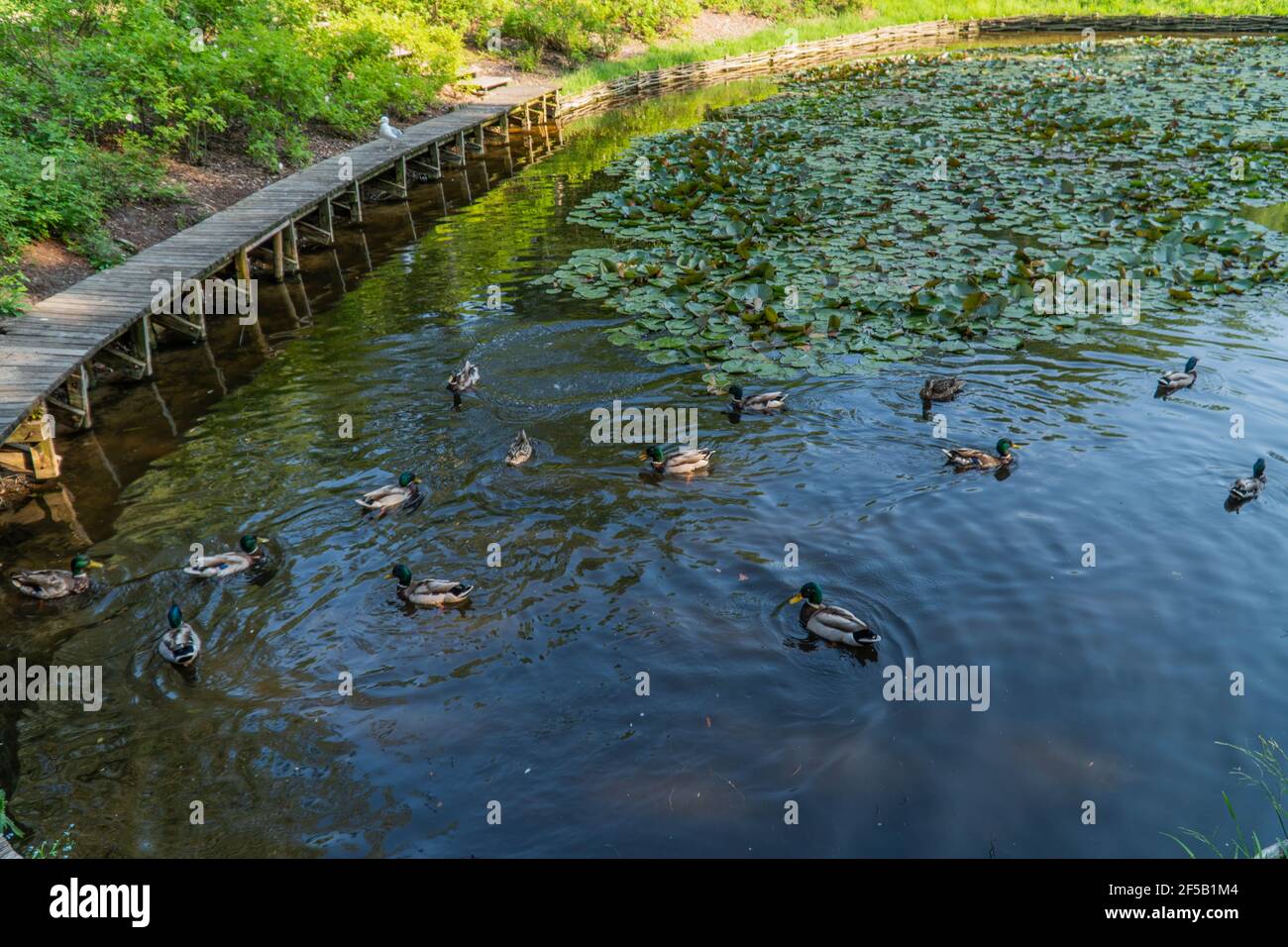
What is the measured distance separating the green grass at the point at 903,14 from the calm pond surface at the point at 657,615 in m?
Answer: 30.0

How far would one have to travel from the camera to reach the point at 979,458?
32.9 ft

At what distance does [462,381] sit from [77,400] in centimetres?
464

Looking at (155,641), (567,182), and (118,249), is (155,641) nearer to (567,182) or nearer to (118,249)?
(118,249)

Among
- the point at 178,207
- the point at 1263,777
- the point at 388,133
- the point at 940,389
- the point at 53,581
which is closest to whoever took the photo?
the point at 1263,777

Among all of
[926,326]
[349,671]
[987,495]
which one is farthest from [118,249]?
[987,495]

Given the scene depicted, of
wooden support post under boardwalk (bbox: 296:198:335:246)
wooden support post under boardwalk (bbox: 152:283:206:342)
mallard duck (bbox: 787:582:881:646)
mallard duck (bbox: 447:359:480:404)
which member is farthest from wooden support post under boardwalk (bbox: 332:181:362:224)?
mallard duck (bbox: 787:582:881:646)

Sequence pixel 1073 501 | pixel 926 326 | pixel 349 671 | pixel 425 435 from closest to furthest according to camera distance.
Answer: pixel 349 671, pixel 1073 501, pixel 425 435, pixel 926 326

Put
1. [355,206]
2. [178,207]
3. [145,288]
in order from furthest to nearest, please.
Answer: [355,206] → [178,207] → [145,288]

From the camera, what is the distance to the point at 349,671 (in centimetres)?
757

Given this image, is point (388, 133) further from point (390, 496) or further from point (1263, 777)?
Answer: point (1263, 777)

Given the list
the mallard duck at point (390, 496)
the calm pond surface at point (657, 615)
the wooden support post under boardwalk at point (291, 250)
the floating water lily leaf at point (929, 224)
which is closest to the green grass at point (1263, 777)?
the calm pond surface at point (657, 615)

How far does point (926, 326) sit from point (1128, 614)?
621 cm

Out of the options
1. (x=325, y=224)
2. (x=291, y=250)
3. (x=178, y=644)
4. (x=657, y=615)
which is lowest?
(x=657, y=615)

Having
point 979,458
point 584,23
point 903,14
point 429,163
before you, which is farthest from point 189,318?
point 903,14
